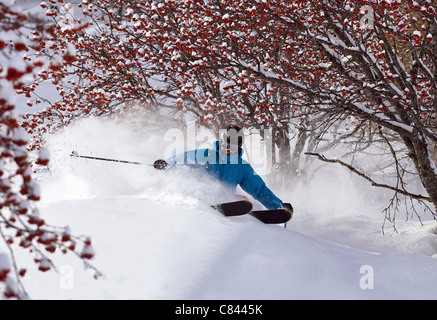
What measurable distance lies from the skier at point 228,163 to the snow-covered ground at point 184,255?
0.67 feet

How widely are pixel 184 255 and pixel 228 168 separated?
8.54 feet

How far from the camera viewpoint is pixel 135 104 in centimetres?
977

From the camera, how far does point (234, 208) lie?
4.39 meters

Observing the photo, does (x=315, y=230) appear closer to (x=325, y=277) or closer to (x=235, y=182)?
(x=235, y=182)

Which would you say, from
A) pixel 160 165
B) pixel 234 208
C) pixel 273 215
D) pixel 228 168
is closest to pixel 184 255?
pixel 234 208

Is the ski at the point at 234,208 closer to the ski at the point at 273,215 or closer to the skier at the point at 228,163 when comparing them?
the ski at the point at 273,215

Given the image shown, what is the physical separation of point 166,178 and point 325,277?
106 inches

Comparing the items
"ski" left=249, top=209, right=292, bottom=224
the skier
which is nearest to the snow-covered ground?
the skier

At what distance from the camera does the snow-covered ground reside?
2.74 metres

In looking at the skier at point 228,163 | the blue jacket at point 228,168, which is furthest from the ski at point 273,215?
the blue jacket at point 228,168

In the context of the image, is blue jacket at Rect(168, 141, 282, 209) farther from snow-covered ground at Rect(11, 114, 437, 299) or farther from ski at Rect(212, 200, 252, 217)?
ski at Rect(212, 200, 252, 217)

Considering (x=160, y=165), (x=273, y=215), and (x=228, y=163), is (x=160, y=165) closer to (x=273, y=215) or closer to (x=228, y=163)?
(x=228, y=163)

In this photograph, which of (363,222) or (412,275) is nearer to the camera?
(412,275)
